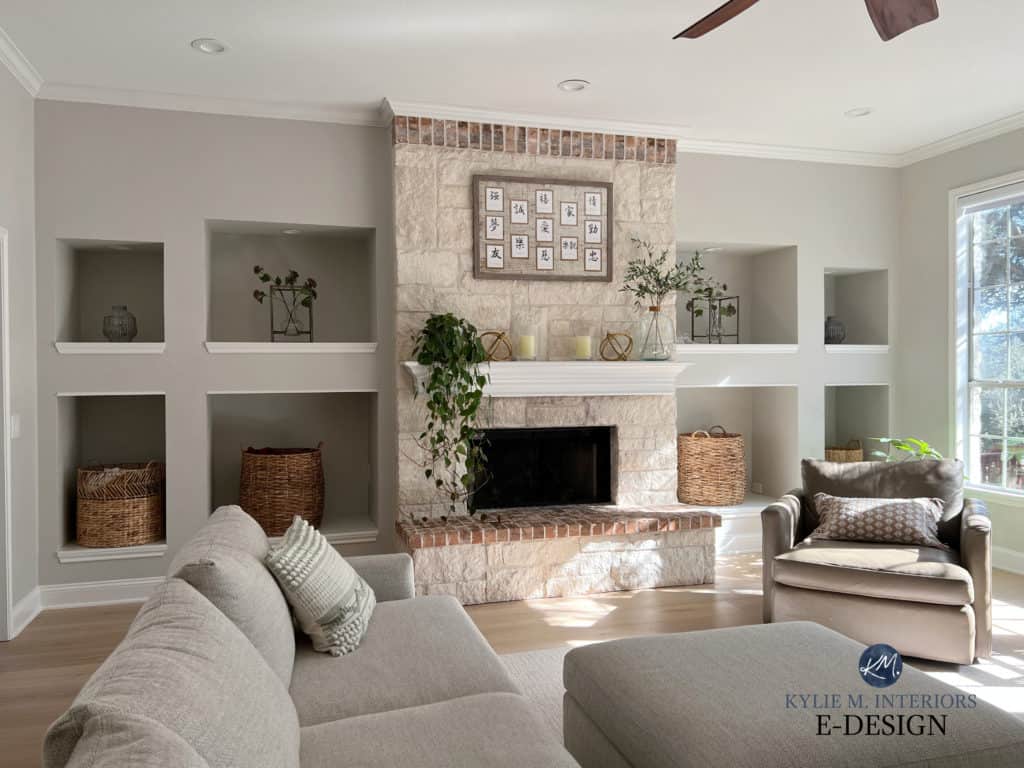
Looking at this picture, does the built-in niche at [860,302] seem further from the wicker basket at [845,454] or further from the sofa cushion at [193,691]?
the sofa cushion at [193,691]

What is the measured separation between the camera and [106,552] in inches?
159

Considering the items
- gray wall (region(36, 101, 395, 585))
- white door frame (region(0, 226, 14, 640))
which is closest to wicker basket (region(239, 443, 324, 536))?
gray wall (region(36, 101, 395, 585))

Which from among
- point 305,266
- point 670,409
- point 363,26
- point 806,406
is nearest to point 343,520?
point 305,266

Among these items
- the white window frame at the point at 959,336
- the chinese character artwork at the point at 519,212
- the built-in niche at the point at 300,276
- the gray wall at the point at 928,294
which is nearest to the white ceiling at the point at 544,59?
the gray wall at the point at 928,294

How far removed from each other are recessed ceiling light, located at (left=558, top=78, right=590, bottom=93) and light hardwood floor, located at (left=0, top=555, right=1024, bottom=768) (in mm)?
2780

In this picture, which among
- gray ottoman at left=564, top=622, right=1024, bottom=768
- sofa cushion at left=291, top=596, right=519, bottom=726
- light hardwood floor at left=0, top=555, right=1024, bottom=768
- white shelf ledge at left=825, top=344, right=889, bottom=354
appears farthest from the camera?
white shelf ledge at left=825, top=344, right=889, bottom=354

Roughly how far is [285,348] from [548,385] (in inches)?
60.1

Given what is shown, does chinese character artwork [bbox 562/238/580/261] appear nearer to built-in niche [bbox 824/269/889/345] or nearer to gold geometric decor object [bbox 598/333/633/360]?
gold geometric decor object [bbox 598/333/633/360]

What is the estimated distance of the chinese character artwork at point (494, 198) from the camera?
444cm

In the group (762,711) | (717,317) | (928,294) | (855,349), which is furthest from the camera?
(717,317)

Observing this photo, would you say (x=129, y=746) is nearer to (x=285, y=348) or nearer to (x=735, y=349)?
(x=285, y=348)

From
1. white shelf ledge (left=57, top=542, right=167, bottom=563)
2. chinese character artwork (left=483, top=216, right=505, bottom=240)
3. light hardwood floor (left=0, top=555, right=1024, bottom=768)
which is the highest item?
chinese character artwork (left=483, top=216, right=505, bottom=240)

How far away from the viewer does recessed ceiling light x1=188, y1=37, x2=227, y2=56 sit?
338cm

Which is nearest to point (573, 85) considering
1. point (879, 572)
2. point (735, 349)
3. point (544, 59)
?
point (544, 59)
